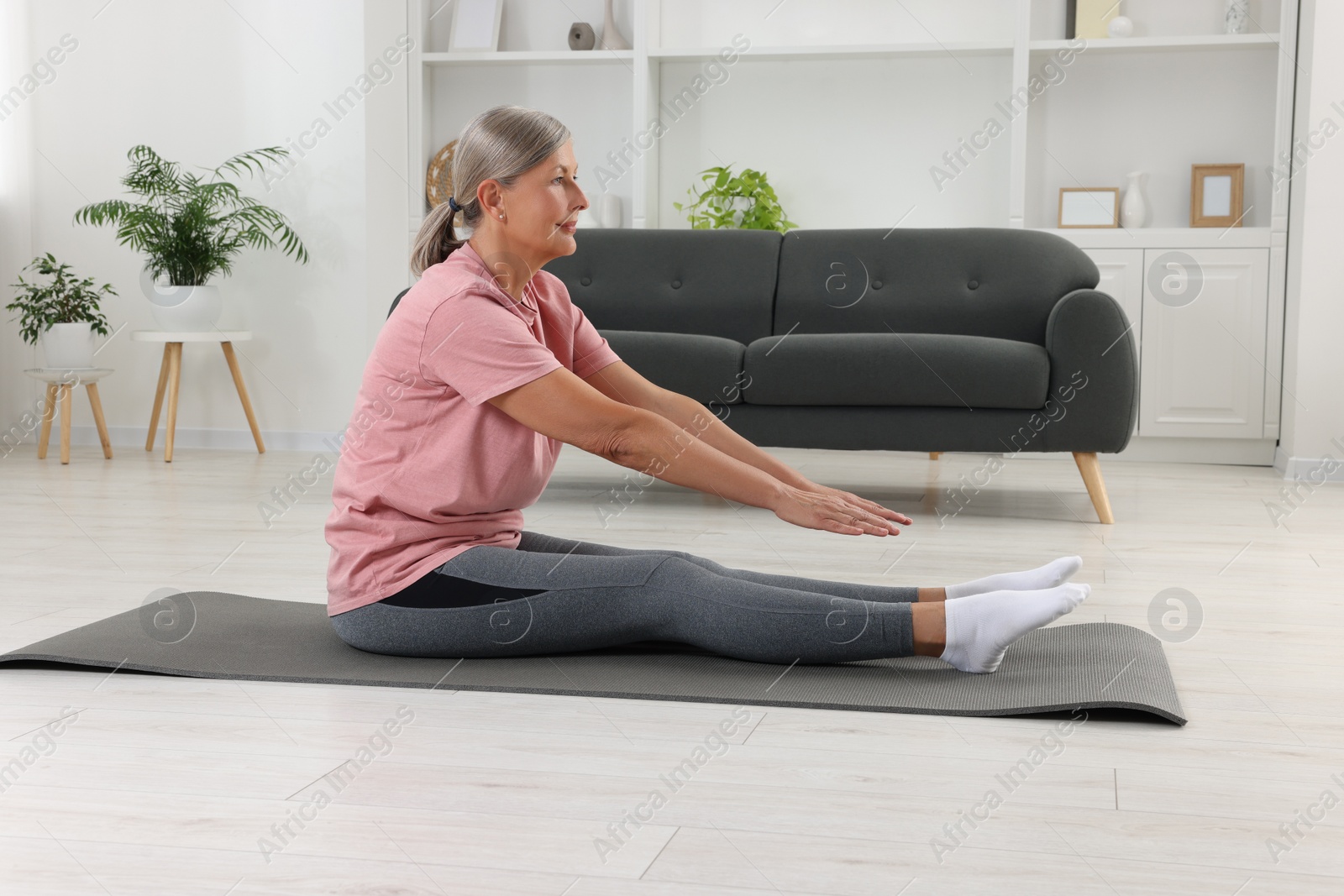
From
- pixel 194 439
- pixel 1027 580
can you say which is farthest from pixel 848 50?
pixel 1027 580

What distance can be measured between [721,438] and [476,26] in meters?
3.80

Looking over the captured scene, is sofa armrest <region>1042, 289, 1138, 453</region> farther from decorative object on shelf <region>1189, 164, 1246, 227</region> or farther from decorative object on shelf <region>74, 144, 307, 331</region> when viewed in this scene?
decorative object on shelf <region>74, 144, 307, 331</region>

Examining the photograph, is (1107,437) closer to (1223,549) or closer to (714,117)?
(1223,549)

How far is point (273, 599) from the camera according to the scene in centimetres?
222

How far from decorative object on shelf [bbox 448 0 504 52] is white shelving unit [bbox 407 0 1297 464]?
0.05 m

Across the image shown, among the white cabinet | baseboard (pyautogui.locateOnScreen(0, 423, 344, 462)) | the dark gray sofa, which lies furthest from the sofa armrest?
baseboard (pyautogui.locateOnScreen(0, 423, 344, 462))

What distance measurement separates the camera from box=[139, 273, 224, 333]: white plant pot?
460cm

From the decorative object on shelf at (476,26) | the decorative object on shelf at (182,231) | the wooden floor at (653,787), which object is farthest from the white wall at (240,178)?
the wooden floor at (653,787)

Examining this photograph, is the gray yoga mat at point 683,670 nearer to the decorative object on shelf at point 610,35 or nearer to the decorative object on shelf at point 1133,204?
the decorative object on shelf at point 1133,204

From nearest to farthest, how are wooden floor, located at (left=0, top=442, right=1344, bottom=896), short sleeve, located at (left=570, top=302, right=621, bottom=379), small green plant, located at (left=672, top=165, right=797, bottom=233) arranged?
wooden floor, located at (left=0, top=442, right=1344, bottom=896)
short sleeve, located at (left=570, top=302, right=621, bottom=379)
small green plant, located at (left=672, top=165, right=797, bottom=233)

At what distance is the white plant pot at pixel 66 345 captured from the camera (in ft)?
14.9

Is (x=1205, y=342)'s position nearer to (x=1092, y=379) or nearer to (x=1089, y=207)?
(x=1089, y=207)

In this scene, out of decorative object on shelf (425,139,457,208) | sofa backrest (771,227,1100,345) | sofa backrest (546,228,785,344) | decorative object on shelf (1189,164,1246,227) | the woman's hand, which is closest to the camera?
the woman's hand

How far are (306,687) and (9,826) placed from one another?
0.50m
